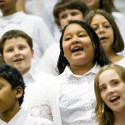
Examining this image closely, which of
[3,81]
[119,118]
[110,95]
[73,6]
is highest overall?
[73,6]

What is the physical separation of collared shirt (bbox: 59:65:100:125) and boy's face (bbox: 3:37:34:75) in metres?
0.38

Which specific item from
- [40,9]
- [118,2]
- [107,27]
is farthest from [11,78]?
[118,2]

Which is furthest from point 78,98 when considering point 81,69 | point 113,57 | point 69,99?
point 113,57

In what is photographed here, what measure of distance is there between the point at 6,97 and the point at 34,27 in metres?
1.34

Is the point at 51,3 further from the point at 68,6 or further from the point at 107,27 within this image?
the point at 107,27

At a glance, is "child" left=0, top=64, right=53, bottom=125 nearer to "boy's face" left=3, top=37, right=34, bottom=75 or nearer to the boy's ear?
the boy's ear

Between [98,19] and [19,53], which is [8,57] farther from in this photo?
[98,19]

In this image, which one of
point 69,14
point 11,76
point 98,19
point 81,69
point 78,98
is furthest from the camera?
point 69,14

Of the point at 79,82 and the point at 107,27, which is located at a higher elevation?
the point at 107,27

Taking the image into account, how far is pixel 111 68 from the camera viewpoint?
2381 millimetres

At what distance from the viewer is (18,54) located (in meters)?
2.90

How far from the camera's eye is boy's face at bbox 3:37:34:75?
289 cm

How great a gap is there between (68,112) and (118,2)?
2.36 metres

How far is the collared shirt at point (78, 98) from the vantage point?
249cm
